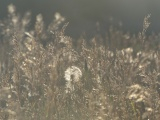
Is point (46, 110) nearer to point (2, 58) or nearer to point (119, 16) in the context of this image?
point (2, 58)

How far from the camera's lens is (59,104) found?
2330 millimetres

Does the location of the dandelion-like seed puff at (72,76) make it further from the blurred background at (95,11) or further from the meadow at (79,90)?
the blurred background at (95,11)

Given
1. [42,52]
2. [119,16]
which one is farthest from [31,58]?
[119,16]

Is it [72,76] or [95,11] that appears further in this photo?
[95,11]

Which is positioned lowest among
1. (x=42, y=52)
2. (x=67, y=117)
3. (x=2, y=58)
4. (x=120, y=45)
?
(x=67, y=117)

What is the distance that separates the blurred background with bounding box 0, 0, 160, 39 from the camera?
26.2 ft

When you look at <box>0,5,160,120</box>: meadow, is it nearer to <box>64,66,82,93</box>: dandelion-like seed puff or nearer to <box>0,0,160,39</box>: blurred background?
<box>64,66,82,93</box>: dandelion-like seed puff

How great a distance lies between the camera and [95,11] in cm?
837

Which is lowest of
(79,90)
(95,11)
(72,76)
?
(79,90)

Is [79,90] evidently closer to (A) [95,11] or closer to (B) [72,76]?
(B) [72,76]

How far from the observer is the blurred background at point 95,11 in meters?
7.99

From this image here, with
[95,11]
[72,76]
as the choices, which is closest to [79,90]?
[72,76]

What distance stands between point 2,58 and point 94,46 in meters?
1.38

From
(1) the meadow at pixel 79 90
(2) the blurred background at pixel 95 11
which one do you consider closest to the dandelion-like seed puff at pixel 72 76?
(1) the meadow at pixel 79 90
